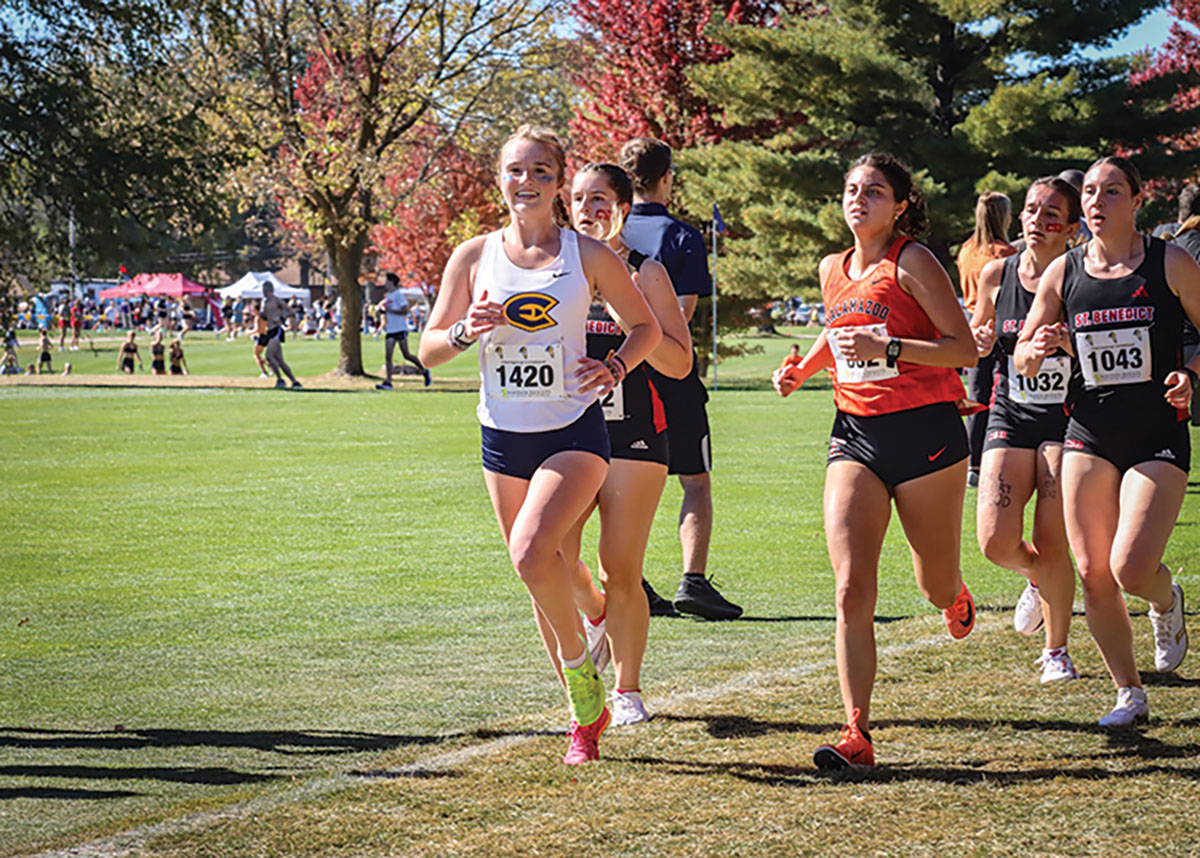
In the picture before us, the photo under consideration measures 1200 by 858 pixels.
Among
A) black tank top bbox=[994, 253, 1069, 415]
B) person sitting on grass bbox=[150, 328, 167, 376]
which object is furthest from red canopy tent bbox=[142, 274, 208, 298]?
black tank top bbox=[994, 253, 1069, 415]

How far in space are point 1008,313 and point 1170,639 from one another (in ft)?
5.51

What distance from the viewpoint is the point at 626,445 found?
244 inches

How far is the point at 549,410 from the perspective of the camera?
5.37 metres

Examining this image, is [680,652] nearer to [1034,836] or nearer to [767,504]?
[1034,836]

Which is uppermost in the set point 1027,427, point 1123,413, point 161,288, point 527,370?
point 161,288

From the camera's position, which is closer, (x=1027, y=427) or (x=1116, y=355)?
(x=1116, y=355)

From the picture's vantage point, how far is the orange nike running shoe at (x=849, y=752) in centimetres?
518

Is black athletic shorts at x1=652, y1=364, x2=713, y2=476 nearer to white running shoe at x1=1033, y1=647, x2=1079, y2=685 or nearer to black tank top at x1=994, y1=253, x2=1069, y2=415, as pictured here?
black tank top at x1=994, y1=253, x2=1069, y2=415

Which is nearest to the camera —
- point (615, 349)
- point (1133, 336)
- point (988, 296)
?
point (1133, 336)

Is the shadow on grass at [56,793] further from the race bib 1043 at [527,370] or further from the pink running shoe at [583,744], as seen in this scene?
the race bib 1043 at [527,370]

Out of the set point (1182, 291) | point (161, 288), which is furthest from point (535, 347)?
point (161, 288)

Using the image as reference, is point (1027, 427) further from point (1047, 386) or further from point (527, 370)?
point (527, 370)

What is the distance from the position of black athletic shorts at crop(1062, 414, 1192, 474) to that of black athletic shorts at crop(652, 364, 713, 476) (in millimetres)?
2519

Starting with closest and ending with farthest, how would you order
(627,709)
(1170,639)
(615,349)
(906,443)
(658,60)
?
(906,443)
(627,709)
(615,349)
(1170,639)
(658,60)
